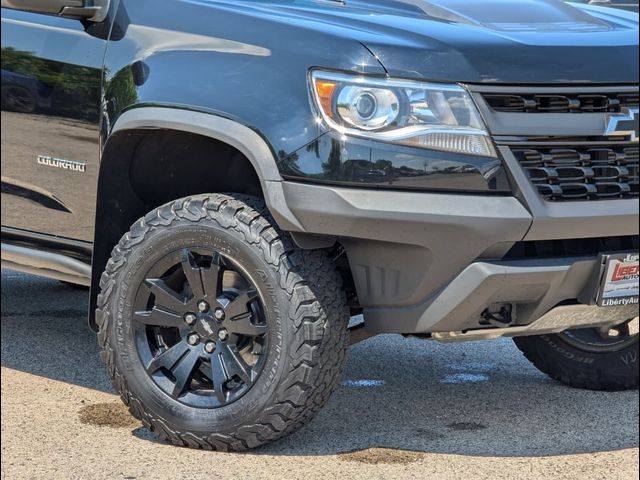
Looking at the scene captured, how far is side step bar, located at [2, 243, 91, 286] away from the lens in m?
4.69

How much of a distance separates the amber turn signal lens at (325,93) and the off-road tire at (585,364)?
1739 mm

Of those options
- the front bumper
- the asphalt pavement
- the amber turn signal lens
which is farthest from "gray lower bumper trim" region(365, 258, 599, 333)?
the amber turn signal lens

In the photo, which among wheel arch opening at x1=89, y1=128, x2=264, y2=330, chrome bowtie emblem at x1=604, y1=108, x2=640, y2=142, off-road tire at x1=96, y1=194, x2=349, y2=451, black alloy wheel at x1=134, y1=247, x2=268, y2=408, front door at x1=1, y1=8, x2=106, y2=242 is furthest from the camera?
front door at x1=1, y1=8, x2=106, y2=242

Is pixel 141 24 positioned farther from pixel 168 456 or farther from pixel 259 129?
pixel 168 456

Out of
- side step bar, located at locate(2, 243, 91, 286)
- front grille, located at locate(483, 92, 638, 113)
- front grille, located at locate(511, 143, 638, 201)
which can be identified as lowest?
side step bar, located at locate(2, 243, 91, 286)

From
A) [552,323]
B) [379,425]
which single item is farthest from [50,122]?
[552,323]

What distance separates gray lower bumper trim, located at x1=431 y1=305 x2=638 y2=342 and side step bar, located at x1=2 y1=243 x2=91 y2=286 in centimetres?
138

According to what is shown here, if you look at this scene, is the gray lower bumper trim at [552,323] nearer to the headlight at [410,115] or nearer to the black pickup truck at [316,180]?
the black pickup truck at [316,180]

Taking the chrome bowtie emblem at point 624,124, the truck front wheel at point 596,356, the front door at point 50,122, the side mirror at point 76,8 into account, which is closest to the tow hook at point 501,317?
the chrome bowtie emblem at point 624,124

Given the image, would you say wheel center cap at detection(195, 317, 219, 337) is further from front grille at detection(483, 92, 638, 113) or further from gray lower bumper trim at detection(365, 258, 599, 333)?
front grille at detection(483, 92, 638, 113)

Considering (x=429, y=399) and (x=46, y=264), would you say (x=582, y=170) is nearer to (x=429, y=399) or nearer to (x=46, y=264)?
(x=429, y=399)

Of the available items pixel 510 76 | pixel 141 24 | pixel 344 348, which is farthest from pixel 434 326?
pixel 141 24

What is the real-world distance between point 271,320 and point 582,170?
3.46 feet

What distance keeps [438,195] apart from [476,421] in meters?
1.26
